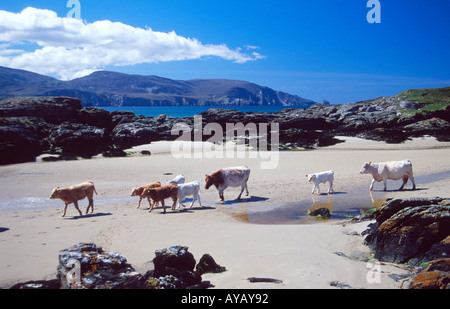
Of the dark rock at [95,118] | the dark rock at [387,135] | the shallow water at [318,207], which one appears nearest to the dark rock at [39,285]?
the shallow water at [318,207]

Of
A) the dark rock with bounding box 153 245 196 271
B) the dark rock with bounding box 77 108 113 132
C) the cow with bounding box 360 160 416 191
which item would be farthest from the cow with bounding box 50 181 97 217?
the dark rock with bounding box 77 108 113 132

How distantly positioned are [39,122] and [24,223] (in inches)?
1053

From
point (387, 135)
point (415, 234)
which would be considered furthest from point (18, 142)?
point (387, 135)

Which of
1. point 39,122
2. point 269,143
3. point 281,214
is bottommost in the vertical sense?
point 281,214

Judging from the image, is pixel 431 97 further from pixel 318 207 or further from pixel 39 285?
pixel 39 285

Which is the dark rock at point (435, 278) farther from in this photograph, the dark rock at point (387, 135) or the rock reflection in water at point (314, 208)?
the dark rock at point (387, 135)

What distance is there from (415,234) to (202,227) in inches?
258

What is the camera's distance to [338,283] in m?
6.67

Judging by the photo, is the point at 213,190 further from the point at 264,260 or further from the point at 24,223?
the point at 264,260

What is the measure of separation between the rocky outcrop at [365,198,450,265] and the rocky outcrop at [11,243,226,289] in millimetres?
4444

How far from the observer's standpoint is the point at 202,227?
1205 centimetres
